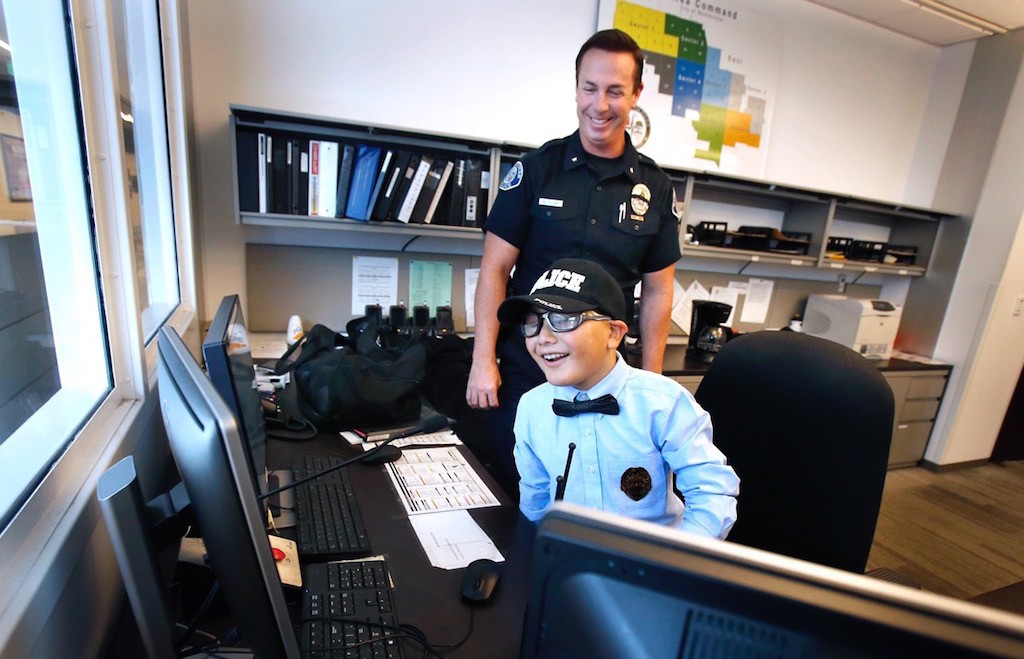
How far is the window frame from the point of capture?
21.8 inches

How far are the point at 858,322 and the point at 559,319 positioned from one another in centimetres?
288

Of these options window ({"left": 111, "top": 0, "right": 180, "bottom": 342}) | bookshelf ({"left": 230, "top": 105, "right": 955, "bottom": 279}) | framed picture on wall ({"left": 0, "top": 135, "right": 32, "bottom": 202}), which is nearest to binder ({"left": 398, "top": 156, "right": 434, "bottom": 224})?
bookshelf ({"left": 230, "top": 105, "right": 955, "bottom": 279})

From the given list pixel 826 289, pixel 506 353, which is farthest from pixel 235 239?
pixel 826 289

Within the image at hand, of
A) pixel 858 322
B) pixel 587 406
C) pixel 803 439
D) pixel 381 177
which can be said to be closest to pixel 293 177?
pixel 381 177

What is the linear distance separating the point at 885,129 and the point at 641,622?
4287 mm

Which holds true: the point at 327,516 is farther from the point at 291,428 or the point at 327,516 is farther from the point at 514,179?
the point at 514,179

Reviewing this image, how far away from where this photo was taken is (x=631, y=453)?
3.49 feet

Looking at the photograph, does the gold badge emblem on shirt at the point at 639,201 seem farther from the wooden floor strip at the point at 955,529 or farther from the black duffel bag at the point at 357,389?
the wooden floor strip at the point at 955,529

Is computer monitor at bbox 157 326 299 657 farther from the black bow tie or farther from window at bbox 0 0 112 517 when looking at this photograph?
the black bow tie

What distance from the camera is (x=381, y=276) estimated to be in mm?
2490

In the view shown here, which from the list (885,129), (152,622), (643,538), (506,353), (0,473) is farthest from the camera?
(885,129)

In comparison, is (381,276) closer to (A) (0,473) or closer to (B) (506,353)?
(B) (506,353)

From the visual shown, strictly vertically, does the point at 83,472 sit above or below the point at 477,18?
below

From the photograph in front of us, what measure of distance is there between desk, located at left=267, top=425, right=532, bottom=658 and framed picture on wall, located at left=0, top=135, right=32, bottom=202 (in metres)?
0.71
